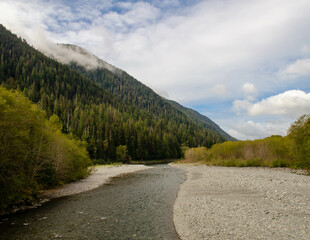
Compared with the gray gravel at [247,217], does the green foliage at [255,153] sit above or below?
above

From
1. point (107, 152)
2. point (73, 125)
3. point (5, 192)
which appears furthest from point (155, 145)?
point (5, 192)

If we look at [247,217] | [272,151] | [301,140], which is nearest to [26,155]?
[247,217]

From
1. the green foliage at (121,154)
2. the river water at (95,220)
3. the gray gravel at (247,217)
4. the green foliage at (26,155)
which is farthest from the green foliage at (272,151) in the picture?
the green foliage at (121,154)

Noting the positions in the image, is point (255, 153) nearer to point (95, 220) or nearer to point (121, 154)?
point (95, 220)

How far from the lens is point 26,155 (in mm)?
18047

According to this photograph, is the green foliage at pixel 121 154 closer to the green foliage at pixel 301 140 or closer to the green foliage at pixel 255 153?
the green foliage at pixel 255 153

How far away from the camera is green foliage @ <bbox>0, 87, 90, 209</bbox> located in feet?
46.4

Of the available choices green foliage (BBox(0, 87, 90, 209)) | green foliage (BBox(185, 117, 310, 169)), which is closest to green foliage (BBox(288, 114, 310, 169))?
green foliage (BBox(185, 117, 310, 169))

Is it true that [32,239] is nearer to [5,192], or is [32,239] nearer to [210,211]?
[5,192]

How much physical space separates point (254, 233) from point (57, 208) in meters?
15.6

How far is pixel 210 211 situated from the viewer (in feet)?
46.2

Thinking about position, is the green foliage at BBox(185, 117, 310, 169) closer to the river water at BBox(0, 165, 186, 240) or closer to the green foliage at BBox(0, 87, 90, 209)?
the river water at BBox(0, 165, 186, 240)

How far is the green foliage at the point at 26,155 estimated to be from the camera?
14.1 meters

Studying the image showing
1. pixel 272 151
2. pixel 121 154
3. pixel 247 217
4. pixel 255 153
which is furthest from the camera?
pixel 121 154
